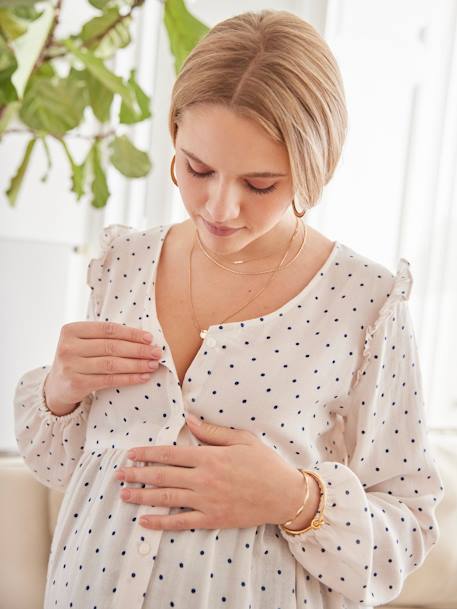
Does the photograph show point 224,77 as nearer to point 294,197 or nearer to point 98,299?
point 294,197

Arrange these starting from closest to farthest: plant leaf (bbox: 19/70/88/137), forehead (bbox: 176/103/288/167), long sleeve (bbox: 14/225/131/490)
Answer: forehead (bbox: 176/103/288/167) → long sleeve (bbox: 14/225/131/490) → plant leaf (bbox: 19/70/88/137)

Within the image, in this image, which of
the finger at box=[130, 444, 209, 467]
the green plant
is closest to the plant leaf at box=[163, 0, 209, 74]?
the green plant

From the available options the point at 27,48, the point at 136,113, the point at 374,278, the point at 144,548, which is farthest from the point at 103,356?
the point at 136,113

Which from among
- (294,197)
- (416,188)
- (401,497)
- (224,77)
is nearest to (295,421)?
(401,497)

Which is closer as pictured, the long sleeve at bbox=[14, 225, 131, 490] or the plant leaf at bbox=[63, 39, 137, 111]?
the long sleeve at bbox=[14, 225, 131, 490]

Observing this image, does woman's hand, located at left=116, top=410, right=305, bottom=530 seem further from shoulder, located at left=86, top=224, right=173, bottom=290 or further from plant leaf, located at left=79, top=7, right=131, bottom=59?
plant leaf, located at left=79, top=7, right=131, bottom=59

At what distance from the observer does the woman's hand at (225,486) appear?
1.13 metres

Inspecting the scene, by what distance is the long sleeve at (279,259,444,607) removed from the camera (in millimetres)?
1165

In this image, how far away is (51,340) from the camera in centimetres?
216

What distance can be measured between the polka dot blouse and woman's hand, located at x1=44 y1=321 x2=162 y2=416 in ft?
0.10

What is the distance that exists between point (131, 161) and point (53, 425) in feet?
2.41

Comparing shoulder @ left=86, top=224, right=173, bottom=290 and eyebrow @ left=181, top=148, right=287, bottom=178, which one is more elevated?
eyebrow @ left=181, top=148, right=287, bottom=178

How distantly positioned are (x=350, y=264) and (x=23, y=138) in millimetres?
1158

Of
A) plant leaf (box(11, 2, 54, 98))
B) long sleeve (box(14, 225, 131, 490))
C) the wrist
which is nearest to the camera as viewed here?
the wrist
